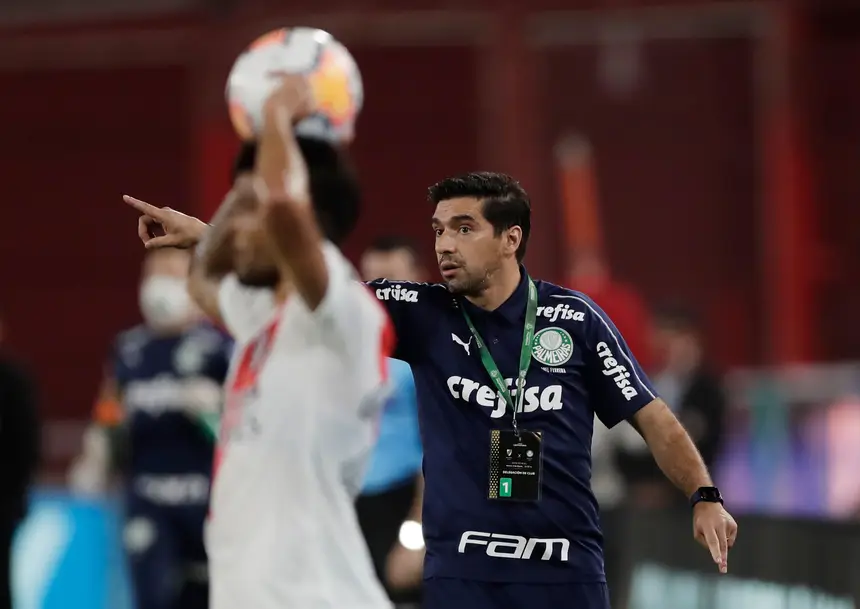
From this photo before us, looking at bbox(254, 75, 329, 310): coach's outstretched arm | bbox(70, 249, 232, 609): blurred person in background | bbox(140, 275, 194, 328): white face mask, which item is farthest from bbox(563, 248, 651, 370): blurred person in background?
bbox(254, 75, 329, 310): coach's outstretched arm

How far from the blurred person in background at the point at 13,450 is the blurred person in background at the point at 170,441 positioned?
3.70 ft

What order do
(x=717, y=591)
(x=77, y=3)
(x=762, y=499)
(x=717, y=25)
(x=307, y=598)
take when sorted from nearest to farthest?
(x=307, y=598) → (x=717, y=591) → (x=762, y=499) → (x=717, y=25) → (x=77, y=3)

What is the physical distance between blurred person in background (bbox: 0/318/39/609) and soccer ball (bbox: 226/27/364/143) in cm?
327

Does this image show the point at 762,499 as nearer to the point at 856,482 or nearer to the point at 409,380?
the point at 856,482

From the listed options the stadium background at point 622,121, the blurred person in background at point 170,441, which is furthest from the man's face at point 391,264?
the stadium background at point 622,121

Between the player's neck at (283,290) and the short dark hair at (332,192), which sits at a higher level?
the short dark hair at (332,192)

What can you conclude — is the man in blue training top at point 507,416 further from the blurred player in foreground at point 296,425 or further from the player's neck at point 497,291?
the blurred player in foreground at point 296,425

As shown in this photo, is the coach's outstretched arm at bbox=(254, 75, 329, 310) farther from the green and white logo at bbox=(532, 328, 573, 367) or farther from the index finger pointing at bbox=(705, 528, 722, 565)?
the index finger pointing at bbox=(705, 528, 722, 565)

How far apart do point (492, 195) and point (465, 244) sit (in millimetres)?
178

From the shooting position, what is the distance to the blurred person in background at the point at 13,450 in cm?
792

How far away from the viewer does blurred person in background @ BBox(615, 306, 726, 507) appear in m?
10.5

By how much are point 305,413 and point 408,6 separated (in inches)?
602

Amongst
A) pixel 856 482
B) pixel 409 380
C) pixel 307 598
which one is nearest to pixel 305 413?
pixel 307 598

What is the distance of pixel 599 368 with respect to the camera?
4855 millimetres
